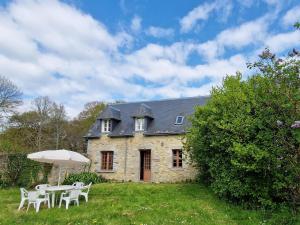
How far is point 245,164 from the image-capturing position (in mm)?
9250

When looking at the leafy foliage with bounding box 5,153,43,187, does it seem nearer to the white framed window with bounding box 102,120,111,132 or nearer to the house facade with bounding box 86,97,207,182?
the house facade with bounding box 86,97,207,182

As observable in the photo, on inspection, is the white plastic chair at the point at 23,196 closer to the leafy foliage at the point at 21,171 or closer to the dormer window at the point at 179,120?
the leafy foliage at the point at 21,171

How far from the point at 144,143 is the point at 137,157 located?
1.00 metres

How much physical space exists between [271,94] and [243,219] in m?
3.66

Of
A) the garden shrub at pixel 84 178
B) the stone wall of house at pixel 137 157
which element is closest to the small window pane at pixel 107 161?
the stone wall of house at pixel 137 157

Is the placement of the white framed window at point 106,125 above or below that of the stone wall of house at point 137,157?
above

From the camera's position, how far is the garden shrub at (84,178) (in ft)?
60.3

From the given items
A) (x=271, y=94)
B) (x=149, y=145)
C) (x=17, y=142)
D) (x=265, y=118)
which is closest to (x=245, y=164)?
(x=265, y=118)

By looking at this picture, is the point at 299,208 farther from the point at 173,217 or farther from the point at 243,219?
the point at 173,217

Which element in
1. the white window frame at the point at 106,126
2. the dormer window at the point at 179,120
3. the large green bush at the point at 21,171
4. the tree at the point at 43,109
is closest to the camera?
the large green bush at the point at 21,171

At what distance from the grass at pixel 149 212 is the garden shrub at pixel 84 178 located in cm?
619

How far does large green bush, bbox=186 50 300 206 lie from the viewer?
8336 mm

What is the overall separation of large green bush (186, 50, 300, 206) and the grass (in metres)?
0.77

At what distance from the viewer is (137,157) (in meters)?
19.6
